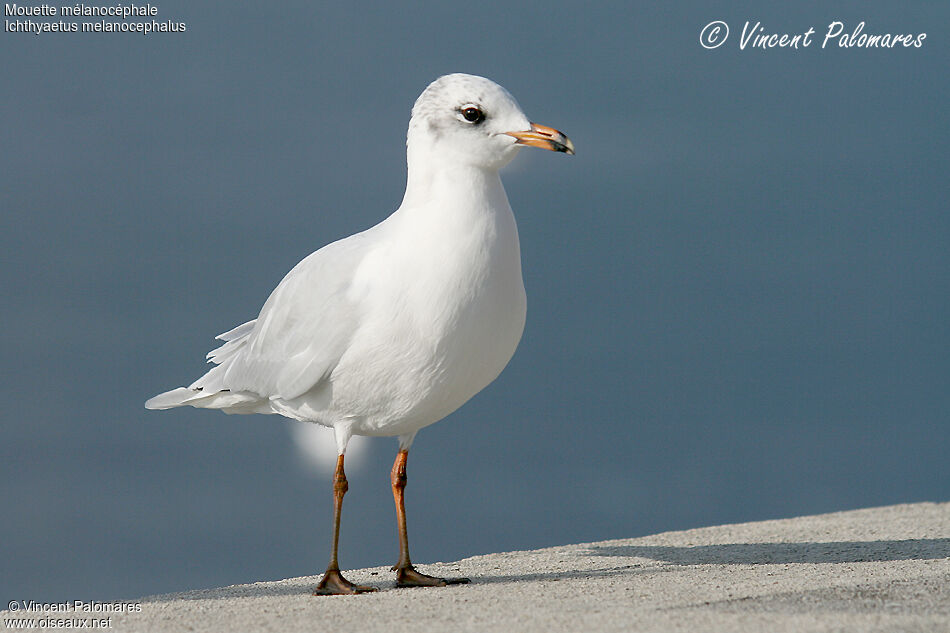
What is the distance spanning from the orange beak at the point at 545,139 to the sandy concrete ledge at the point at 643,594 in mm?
2363

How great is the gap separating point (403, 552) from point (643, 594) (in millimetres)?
1680

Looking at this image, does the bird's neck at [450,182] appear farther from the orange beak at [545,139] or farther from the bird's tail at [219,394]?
the bird's tail at [219,394]

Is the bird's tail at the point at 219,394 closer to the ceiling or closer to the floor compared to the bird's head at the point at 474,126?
closer to the floor

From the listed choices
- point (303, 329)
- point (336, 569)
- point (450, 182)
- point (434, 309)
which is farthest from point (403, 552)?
point (450, 182)

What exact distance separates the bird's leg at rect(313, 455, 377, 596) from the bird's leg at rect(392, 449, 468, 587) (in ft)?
1.00

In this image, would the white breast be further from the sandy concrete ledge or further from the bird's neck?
the sandy concrete ledge

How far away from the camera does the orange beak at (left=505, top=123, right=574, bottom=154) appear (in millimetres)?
5926

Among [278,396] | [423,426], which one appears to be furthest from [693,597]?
[278,396]

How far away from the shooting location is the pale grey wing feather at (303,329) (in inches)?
254

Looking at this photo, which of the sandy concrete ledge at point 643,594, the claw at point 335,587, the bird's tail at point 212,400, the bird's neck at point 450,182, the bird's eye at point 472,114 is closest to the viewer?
the sandy concrete ledge at point 643,594

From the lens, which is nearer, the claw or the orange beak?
the orange beak

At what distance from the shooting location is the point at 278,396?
22.7 ft

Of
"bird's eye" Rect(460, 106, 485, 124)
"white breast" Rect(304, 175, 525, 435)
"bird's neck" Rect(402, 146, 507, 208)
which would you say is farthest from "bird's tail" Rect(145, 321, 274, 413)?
"bird's eye" Rect(460, 106, 485, 124)

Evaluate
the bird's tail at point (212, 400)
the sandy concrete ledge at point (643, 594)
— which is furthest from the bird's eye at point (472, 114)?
the sandy concrete ledge at point (643, 594)
